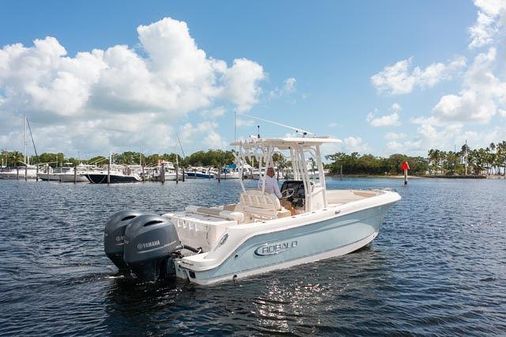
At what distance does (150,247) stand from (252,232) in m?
2.28

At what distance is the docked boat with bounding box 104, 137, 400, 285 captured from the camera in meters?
8.89

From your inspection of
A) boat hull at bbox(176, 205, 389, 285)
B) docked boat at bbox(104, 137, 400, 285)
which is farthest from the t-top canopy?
boat hull at bbox(176, 205, 389, 285)

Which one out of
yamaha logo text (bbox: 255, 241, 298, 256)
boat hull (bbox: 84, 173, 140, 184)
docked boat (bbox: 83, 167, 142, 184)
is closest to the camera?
yamaha logo text (bbox: 255, 241, 298, 256)

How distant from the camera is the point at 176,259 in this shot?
9.35m

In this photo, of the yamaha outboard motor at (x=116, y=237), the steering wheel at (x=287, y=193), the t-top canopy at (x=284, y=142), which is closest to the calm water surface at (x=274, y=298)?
the yamaha outboard motor at (x=116, y=237)

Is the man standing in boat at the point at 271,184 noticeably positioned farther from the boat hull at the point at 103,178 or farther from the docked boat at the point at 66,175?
the docked boat at the point at 66,175

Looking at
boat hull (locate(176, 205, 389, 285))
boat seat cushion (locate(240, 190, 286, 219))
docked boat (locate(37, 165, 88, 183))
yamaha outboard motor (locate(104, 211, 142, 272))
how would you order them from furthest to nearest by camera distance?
docked boat (locate(37, 165, 88, 183)) → boat seat cushion (locate(240, 190, 286, 219)) → boat hull (locate(176, 205, 389, 285)) → yamaha outboard motor (locate(104, 211, 142, 272))

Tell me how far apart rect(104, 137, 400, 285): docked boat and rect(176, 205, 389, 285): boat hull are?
0.02 m

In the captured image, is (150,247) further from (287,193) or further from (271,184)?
(287,193)

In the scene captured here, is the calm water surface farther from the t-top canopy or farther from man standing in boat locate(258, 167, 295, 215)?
the t-top canopy

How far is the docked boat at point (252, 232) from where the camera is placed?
29.2 ft

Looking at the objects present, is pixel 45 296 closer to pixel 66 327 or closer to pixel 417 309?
pixel 66 327

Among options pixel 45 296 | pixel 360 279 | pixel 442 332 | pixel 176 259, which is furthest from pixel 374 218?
pixel 45 296

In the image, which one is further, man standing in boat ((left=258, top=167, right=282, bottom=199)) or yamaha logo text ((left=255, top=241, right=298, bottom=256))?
man standing in boat ((left=258, top=167, right=282, bottom=199))
